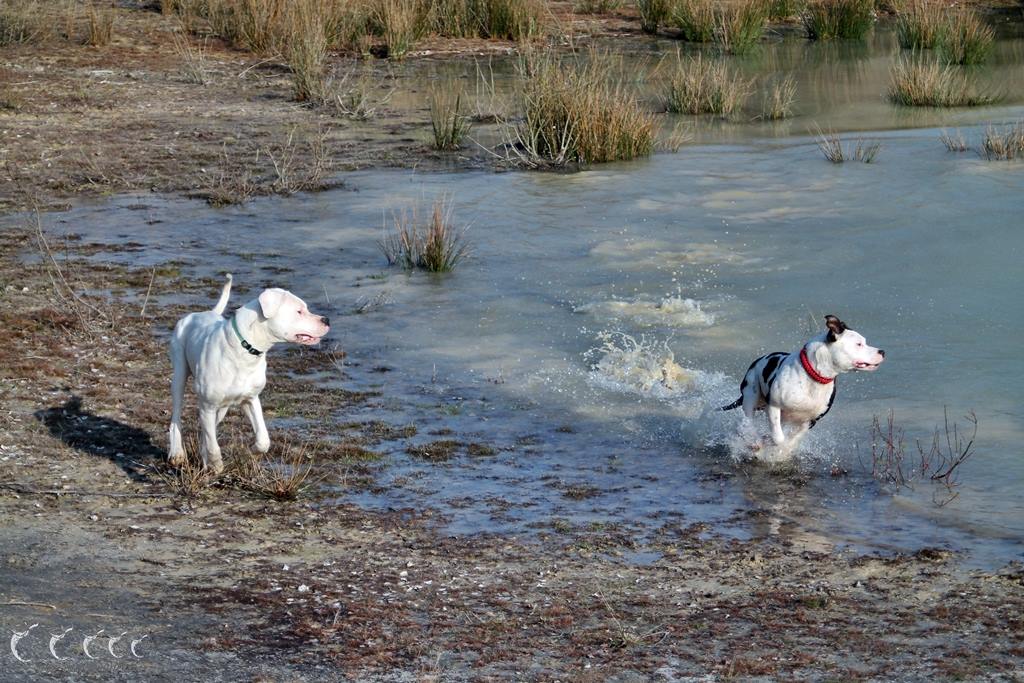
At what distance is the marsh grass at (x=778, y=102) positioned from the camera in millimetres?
18934

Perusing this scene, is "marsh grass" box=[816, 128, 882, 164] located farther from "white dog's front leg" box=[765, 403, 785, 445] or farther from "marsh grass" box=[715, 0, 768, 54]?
"white dog's front leg" box=[765, 403, 785, 445]

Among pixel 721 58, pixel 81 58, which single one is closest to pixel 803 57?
pixel 721 58

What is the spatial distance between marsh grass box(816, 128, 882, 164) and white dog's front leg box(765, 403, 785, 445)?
28.4 feet

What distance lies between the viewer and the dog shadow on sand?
7406 mm

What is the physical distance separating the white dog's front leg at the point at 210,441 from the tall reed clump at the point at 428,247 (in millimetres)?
5145

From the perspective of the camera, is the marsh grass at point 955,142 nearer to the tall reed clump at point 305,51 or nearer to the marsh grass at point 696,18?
the tall reed clump at point 305,51

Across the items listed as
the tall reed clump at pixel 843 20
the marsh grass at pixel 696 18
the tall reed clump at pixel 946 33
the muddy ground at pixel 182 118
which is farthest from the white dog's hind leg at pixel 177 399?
the tall reed clump at pixel 843 20

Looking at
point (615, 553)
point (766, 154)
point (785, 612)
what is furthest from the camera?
point (766, 154)

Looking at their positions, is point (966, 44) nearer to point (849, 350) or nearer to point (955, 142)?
point (955, 142)

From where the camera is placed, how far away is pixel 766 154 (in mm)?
16609

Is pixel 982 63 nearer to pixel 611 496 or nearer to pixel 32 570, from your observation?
pixel 611 496

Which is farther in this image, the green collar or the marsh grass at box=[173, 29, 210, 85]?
the marsh grass at box=[173, 29, 210, 85]

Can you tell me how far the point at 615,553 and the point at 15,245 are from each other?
7.74 m

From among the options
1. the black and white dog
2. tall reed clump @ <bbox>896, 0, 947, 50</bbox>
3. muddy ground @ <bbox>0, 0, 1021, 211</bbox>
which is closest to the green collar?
the black and white dog
